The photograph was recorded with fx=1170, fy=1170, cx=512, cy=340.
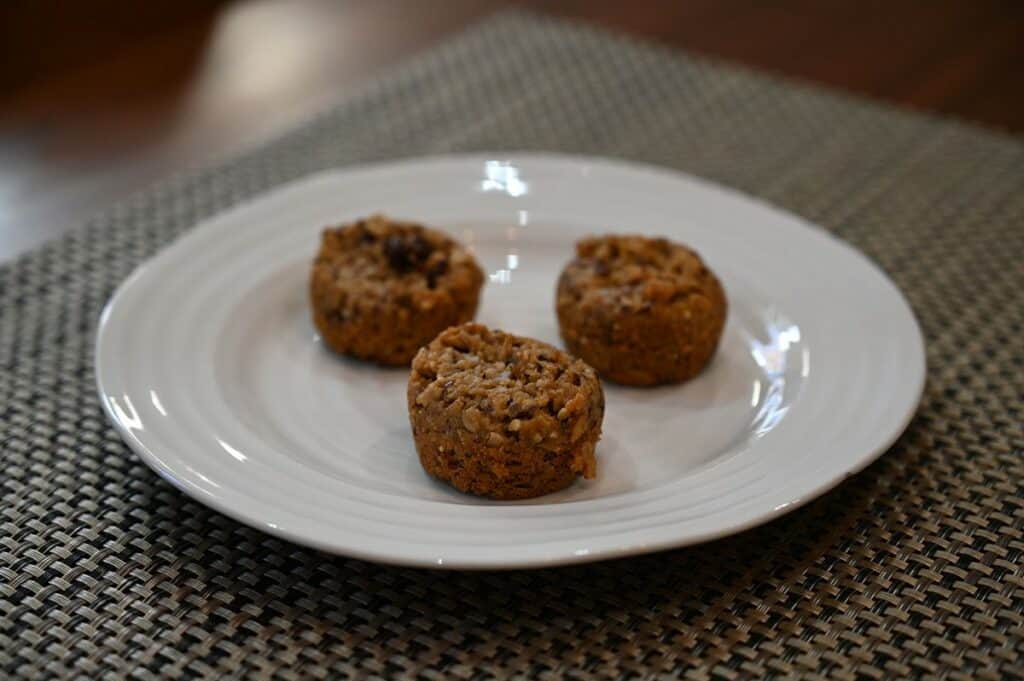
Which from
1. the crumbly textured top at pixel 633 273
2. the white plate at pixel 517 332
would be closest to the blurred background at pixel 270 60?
the white plate at pixel 517 332

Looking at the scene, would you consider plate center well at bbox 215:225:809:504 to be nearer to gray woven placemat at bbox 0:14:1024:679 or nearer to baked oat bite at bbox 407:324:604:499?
baked oat bite at bbox 407:324:604:499

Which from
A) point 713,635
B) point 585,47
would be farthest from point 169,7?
point 713,635

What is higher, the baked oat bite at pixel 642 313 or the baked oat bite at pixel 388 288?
the baked oat bite at pixel 388 288

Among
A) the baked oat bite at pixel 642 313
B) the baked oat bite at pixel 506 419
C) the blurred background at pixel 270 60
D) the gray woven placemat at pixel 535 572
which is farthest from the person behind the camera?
the blurred background at pixel 270 60

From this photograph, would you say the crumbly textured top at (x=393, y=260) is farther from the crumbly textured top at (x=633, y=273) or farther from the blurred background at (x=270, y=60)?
the blurred background at (x=270, y=60)

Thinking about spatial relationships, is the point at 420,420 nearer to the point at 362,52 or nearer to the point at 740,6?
the point at 362,52

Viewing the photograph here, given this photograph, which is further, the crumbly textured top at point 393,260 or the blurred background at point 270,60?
the blurred background at point 270,60
